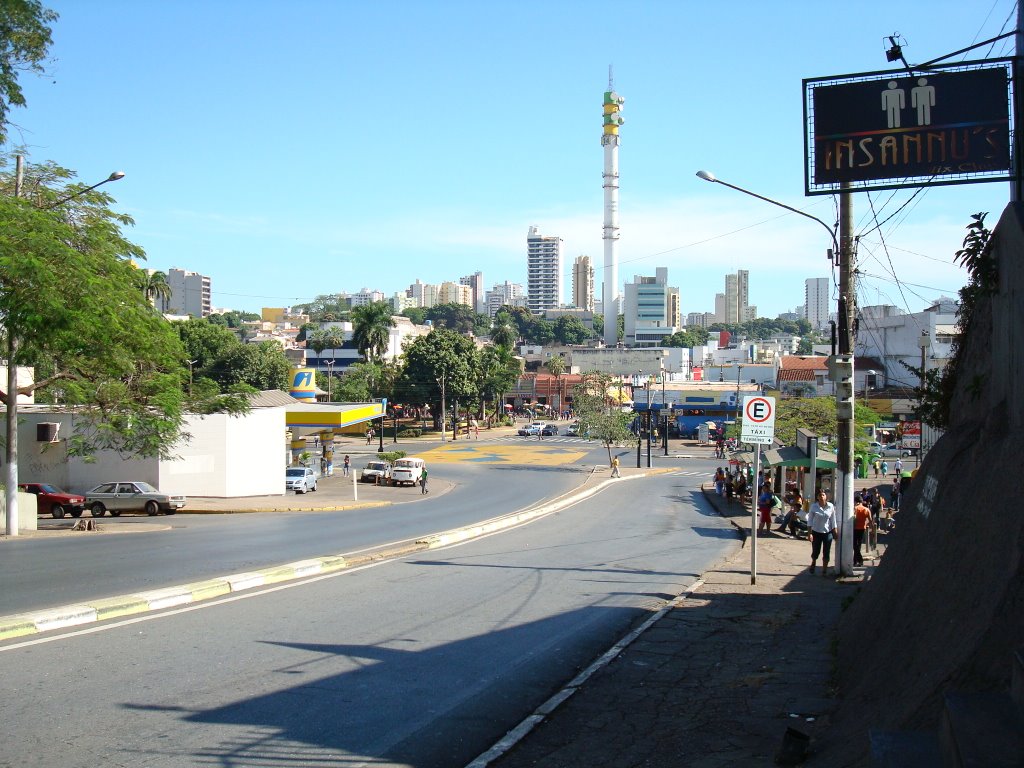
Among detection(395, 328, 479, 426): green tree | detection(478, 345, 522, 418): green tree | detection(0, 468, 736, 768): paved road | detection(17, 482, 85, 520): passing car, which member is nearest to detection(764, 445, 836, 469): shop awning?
detection(0, 468, 736, 768): paved road

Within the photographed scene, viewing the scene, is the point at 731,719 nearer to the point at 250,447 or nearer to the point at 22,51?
the point at 22,51

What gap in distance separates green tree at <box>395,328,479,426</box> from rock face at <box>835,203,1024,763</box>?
86.8 m

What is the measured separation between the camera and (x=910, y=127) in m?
13.1

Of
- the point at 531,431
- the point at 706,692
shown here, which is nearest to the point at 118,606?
the point at 706,692

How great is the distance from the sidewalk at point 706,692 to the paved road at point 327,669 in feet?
1.68

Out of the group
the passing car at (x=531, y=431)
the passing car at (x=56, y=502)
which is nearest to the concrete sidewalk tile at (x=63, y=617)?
the passing car at (x=56, y=502)

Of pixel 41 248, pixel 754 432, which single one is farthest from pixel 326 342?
pixel 754 432

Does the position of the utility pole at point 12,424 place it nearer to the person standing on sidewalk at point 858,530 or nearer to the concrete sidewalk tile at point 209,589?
the concrete sidewalk tile at point 209,589

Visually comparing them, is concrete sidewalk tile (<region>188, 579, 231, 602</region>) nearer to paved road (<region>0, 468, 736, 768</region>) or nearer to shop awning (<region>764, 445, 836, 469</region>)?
paved road (<region>0, 468, 736, 768</region>)

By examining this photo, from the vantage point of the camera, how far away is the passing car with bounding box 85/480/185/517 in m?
30.7

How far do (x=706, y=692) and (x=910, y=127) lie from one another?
895 cm

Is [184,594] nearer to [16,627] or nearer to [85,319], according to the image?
[16,627]

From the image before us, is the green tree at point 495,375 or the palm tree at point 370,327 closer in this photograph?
the green tree at point 495,375

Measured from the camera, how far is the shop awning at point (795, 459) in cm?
2650
